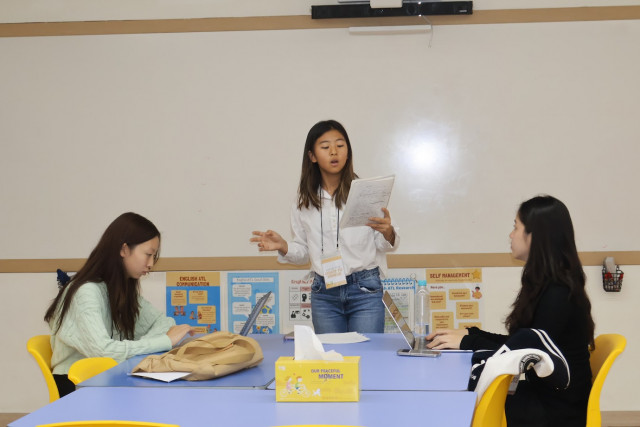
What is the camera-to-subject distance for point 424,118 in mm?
4398

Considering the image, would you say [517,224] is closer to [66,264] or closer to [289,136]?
[289,136]

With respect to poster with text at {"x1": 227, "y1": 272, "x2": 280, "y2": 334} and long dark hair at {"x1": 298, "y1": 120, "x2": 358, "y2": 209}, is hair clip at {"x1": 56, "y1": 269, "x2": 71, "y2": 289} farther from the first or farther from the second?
long dark hair at {"x1": 298, "y1": 120, "x2": 358, "y2": 209}

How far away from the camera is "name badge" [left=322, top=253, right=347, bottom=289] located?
3176 millimetres

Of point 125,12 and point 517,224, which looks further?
point 125,12

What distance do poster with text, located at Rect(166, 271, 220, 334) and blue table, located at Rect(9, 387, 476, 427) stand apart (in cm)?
245

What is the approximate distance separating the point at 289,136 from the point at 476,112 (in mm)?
1156

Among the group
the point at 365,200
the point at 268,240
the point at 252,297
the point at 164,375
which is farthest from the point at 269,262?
the point at 164,375

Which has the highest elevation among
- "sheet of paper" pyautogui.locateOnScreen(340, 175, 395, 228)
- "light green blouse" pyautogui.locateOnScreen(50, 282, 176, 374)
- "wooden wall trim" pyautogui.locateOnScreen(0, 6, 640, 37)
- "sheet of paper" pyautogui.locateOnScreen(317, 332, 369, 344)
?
"wooden wall trim" pyautogui.locateOnScreen(0, 6, 640, 37)

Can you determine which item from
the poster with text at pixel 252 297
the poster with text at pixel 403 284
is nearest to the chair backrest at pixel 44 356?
the poster with text at pixel 252 297

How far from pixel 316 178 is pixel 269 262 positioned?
1.15 m

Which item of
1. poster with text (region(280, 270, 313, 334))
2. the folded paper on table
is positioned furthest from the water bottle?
poster with text (region(280, 270, 313, 334))

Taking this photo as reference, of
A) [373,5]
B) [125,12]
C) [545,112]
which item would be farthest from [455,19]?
[125,12]

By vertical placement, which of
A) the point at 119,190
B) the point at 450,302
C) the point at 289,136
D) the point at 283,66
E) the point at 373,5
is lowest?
the point at 450,302

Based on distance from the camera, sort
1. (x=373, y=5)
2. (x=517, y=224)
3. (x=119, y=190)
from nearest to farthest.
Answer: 1. (x=517, y=224)
2. (x=373, y=5)
3. (x=119, y=190)
